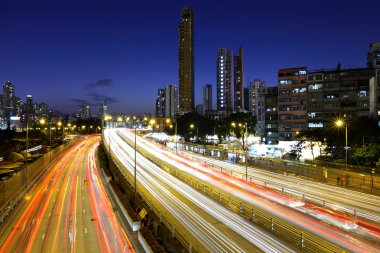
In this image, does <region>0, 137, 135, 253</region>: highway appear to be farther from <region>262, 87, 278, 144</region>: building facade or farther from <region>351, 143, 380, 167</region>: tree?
<region>262, 87, 278, 144</region>: building facade

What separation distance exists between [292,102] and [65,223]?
73108mm

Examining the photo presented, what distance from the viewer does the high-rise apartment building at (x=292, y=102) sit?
83688mm

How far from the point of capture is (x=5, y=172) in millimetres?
45969

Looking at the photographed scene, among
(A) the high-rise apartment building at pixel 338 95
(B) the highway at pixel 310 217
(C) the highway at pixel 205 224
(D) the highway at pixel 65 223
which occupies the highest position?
(A) the high-rise apartment building at pixel 338 95

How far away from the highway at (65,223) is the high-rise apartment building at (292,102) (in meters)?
60.6

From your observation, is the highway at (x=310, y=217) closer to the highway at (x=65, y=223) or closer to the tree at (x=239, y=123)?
the highway at (x=65, y=223)

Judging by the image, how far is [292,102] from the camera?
3351 inches

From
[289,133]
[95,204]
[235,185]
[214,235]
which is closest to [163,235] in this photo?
[214,235]

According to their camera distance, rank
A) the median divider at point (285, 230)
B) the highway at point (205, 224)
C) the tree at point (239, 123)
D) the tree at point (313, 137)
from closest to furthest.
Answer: the median divider at point (285, 230), the highway at point (205, 224), the tree at point (313, 137), the tree at point (239, 123)

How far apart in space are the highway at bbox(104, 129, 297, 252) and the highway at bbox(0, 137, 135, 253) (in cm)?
417

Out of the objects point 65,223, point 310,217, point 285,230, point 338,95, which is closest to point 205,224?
point 285,230

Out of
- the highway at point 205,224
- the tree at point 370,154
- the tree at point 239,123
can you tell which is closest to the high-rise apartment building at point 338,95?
the tree at point 239,123

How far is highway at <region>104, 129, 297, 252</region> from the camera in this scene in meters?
17.4

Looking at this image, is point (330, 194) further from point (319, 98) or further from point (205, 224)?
point (319, 98)
